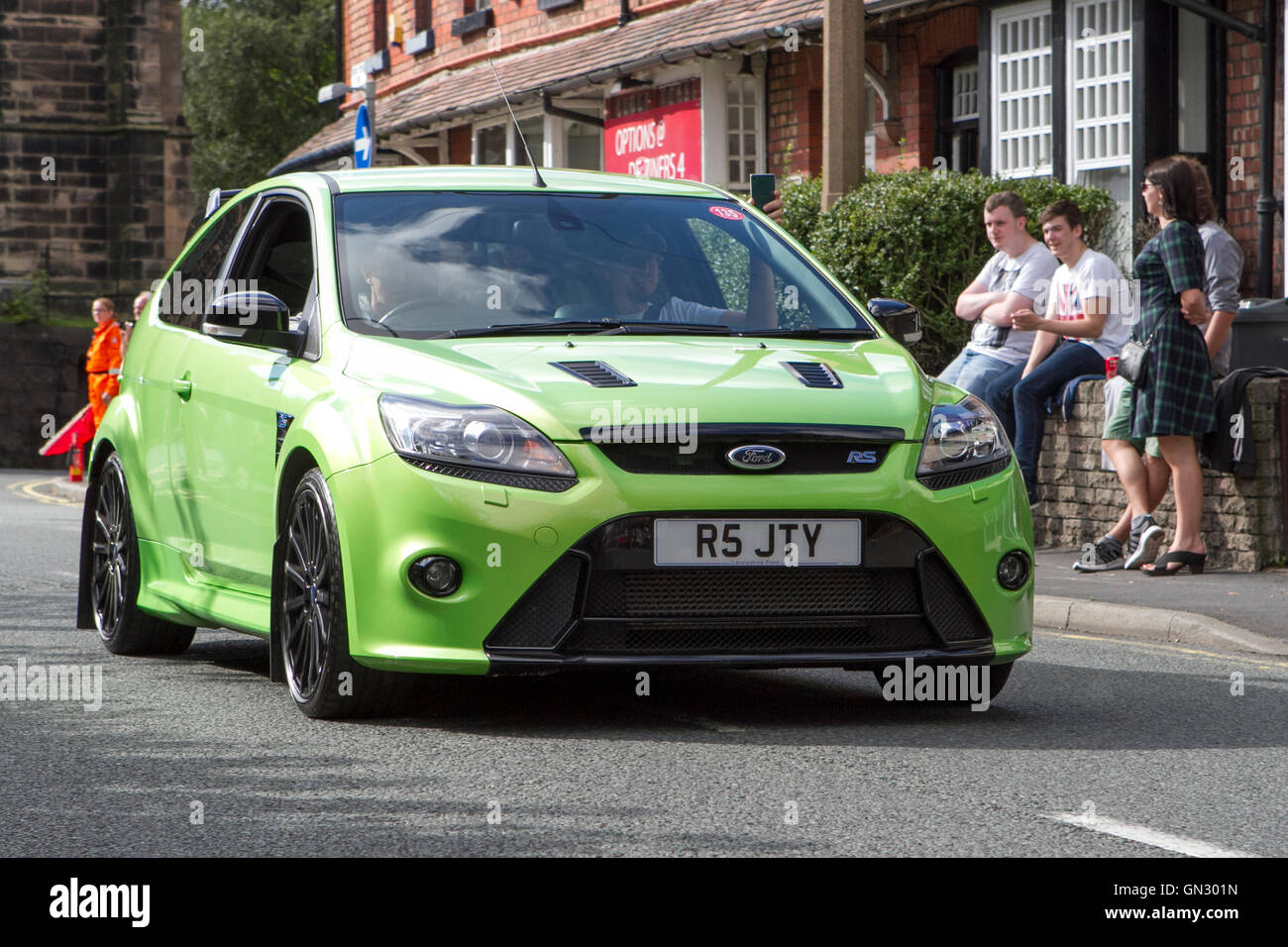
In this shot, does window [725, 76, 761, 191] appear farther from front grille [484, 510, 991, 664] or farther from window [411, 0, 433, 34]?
front grille [484, 510, 991, 664]

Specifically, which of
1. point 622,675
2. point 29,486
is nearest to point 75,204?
point 29,486

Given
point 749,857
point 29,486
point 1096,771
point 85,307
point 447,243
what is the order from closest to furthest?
point 749,857 → point 1096,771 → point 447,243 → point 29,486 → point 85,307

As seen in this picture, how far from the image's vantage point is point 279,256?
805 cm

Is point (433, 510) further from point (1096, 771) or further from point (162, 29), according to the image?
point (162, 29)

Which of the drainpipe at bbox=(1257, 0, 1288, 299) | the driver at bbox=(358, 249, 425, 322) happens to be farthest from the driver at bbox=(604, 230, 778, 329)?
the drainpipe at bbox=(1257, 0, 1288, 299)

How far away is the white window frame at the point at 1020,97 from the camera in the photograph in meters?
19.1

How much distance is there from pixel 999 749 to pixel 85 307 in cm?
3731

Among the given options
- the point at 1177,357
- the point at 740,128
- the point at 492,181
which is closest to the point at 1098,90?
the point at 740,128

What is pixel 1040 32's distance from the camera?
63.0 ft

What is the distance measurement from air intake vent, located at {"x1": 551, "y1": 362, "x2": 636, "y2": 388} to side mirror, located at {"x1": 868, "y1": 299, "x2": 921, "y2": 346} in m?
Answer: 1.13

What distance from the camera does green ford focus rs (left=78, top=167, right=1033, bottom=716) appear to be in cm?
629

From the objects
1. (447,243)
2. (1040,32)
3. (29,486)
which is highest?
(1040,32)

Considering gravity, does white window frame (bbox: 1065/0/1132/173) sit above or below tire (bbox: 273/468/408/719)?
above

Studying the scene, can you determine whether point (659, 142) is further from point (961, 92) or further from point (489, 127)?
point (489, 127)
